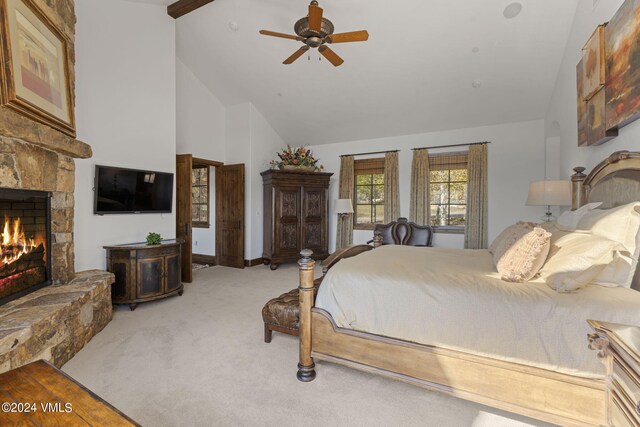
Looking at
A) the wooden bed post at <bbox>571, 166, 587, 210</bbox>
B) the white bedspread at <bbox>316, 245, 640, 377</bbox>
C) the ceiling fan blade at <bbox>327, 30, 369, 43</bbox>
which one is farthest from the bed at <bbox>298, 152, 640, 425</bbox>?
the ceiling fan blade at <bbox>327, 30, 369, 43</bbox>

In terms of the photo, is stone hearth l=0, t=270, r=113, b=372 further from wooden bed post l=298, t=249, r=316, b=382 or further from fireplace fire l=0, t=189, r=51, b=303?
wooden bed post l=298, t=249, r=316, b=382

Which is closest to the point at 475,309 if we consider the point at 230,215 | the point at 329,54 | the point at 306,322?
the point at 306,322

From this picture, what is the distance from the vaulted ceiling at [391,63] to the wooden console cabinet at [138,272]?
341 cm

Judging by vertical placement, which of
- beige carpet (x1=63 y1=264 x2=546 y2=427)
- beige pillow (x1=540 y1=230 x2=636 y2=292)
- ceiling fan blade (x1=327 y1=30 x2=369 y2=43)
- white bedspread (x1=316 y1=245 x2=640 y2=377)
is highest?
ceiling fan blade (x1=327 y1=30 x2=369 y2=43)

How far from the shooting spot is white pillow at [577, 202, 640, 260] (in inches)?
66.3

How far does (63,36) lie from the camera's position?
9.59 feet

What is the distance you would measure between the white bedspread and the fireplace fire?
2402 millimetres

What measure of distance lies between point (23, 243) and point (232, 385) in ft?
7.00

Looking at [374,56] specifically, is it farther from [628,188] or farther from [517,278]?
[517,278]

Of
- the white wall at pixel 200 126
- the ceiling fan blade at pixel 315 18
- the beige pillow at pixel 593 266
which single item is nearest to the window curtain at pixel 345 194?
the white wall at pixel 200 126

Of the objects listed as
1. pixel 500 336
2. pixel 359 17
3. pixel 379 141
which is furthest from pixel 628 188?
pixel 379 141

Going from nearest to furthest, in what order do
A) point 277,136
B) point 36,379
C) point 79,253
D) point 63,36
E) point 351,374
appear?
point 36,379 → point 351,374 → point 63,36 → point 79,253 → point 277,136

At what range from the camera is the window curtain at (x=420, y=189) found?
5.83m

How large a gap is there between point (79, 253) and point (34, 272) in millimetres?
925
